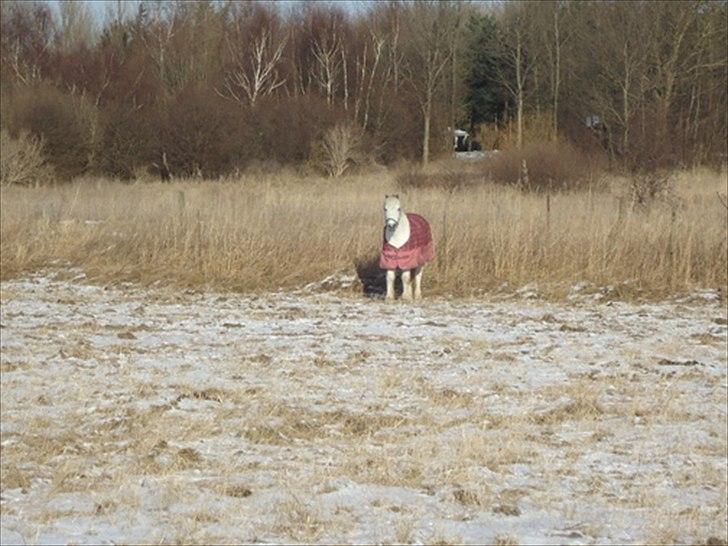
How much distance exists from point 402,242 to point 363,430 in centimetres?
607

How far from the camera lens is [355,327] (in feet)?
35.8

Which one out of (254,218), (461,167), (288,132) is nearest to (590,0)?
(461,167)

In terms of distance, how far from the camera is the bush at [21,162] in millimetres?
27828

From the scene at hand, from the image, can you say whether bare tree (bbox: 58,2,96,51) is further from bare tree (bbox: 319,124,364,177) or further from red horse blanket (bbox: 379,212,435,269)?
red horse blanket (bbox: 379,212,435,269)

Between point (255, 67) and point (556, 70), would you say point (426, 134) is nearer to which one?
point (556, 70)

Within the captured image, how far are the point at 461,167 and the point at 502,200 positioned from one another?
53.2 ft

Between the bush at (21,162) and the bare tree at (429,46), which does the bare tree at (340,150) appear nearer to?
the bare tree at (429,46)

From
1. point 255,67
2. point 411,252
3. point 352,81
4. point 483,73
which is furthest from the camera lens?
point 483,73

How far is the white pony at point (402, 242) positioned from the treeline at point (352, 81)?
11.3m

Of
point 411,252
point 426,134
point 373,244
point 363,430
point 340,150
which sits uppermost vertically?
point 426,134

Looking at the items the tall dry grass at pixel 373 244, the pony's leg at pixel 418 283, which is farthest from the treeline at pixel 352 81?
the pony's leg at pixel 418 283

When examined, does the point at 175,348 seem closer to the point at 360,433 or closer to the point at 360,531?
the point at 360,433

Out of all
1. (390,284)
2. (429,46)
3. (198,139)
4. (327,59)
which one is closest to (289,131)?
(198,139)

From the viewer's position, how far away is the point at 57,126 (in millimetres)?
33250
